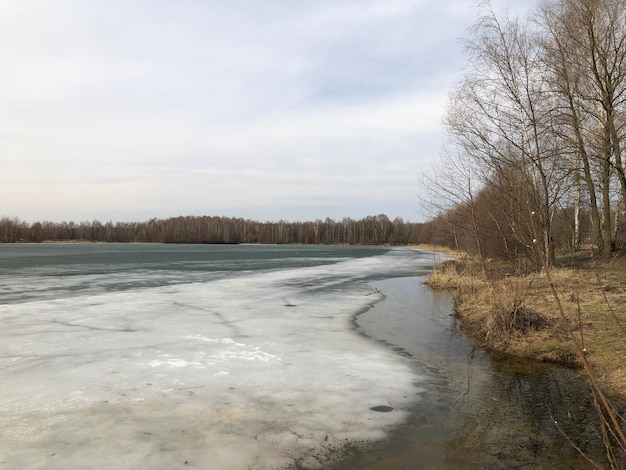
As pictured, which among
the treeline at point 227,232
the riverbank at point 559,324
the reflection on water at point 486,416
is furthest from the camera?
the treeline at point 227,232

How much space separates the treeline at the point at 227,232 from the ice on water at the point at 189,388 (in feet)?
352

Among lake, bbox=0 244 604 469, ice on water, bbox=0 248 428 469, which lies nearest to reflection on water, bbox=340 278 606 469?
lake, bbox=0 244 604 469

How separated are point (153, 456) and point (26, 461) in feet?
3.36

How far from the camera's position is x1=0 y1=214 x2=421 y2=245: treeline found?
118 metres

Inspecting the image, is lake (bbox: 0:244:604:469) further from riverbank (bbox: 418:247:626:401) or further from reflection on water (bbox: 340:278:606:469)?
riverbank (bbox: 418:247:626:401)

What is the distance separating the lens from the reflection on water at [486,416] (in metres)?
3.96

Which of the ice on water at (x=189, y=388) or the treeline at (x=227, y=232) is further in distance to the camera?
the treeline at (x=227, y=232)

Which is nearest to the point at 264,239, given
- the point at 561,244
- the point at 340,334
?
the point at 561,244

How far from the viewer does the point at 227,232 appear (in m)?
121

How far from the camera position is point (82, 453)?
154 inches

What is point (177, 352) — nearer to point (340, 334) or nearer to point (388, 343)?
point (340, 334)

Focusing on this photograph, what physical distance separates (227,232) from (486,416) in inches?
4674

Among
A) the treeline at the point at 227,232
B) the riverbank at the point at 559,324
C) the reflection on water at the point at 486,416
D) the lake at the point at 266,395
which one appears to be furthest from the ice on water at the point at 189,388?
the treeline at the point at 227,232

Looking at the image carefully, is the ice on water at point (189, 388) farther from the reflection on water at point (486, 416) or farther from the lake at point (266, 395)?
the reflection on water at point (486, 416)
